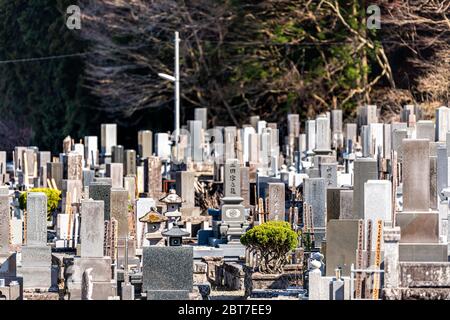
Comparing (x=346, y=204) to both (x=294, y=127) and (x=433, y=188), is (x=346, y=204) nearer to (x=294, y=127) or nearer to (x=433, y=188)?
(x=433, y=188)

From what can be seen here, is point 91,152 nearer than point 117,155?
No

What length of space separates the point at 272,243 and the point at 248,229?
3216 millimetres

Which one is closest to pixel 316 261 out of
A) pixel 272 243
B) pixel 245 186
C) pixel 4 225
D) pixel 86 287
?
pixel 272 243

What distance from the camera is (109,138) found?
1746 inches

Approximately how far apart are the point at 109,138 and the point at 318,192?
16.5 metres

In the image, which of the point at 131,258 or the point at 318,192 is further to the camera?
the point at 318,192

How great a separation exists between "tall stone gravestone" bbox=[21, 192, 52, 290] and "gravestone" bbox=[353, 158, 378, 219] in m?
4.13

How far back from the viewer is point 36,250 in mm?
24656

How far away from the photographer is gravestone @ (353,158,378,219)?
24.7 meters

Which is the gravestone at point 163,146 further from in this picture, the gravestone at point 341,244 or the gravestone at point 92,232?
the gravestone at point 341,244

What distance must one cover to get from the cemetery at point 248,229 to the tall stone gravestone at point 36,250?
2cm

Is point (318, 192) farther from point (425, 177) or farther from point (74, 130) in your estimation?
point (74, 130)

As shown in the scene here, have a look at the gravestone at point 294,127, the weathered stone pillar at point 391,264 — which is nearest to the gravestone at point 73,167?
the gravestone at point 294,127
